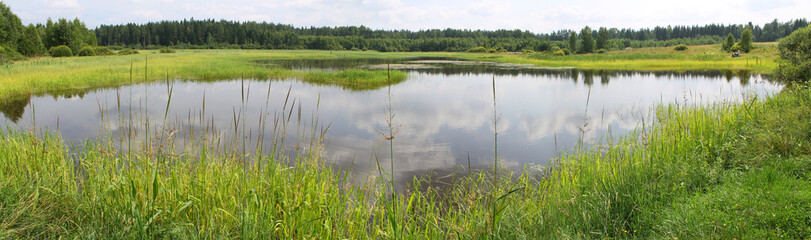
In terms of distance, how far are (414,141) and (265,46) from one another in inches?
3729

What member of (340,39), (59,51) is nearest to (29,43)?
(59,51)

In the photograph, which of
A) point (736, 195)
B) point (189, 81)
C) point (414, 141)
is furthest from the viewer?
point (189, 81)

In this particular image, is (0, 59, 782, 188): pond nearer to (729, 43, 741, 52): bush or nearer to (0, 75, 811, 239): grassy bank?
(0, 75, 811, 239): grassy bank

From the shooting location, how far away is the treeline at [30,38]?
34656mm

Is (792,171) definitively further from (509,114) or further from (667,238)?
(509,114)

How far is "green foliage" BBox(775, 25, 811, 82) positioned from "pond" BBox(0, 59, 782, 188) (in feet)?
3.30

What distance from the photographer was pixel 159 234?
3.23 m

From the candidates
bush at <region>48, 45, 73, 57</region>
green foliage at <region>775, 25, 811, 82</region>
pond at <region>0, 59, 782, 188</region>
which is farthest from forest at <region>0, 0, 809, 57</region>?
green foliage at <region>775, 25, 811, 82</region>

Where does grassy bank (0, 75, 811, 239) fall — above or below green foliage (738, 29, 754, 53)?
below

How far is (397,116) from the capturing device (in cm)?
1243

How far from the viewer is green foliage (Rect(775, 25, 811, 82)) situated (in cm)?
1232

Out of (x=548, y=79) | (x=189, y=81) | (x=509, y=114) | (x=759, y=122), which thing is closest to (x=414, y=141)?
(x=509, y=114)

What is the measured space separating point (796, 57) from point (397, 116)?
476 inches

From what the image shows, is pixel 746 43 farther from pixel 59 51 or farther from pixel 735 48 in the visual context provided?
pixel 59 51
